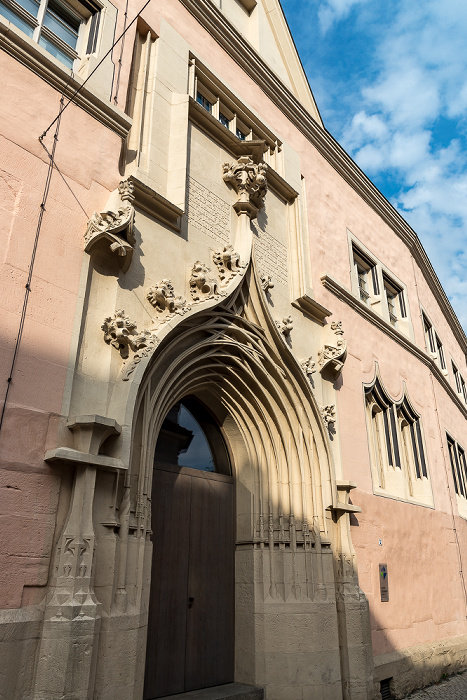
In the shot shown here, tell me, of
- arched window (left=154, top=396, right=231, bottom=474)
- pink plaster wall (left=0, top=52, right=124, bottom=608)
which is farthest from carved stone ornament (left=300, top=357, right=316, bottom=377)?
pink plaster wall (left=0, top=52, right=124, bottom=608)

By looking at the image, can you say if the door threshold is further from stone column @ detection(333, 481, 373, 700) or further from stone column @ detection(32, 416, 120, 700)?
stone column @ detection(32, 416, 120, 700)

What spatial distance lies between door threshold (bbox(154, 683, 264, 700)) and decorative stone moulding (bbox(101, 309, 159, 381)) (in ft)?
10.6

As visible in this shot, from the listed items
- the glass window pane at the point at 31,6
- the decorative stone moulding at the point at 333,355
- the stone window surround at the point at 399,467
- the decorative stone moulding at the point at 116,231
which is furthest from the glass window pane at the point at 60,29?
the stone window surround at the point at 399,467

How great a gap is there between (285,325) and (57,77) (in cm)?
379

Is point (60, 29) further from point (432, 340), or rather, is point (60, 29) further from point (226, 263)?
point (432, 340)

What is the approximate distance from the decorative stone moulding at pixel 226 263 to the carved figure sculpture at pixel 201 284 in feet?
1.26

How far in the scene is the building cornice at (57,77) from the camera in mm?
4848

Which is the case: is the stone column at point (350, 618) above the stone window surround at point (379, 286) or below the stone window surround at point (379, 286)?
below

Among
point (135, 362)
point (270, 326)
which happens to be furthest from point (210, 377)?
point (135, 362)

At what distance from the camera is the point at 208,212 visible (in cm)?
670

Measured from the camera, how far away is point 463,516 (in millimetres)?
11797

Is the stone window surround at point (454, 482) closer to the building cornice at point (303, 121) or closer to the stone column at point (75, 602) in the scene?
the building cornice at point (303, 121)

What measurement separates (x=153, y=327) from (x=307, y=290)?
3242 mm

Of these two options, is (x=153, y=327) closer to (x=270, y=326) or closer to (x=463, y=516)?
(x=270, y=326)
